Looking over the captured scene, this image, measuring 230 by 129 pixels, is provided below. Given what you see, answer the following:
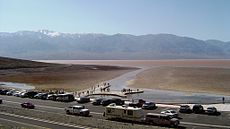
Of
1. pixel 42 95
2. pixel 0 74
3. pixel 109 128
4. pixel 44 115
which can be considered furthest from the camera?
pixel 0 74

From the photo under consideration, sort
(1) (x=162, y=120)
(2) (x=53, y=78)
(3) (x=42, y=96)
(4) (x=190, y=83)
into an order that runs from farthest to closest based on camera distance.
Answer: (2) (x=53, y=78), (4) (x=190, y=83), (3) (x=42, y=96), (1) (x=162, y=120)

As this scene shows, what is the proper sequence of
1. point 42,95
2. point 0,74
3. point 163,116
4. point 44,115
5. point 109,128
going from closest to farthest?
1. point 109,128
2. point 163,116
3. point 44,115
4. point 42,95
5. point 0,74

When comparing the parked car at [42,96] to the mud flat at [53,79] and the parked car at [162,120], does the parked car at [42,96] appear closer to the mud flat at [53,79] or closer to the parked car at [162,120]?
the mud flat at [53,79]

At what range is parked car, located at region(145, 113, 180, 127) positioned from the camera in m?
35.2

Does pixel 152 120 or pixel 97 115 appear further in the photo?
pixel 97 115

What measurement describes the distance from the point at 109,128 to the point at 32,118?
10.4 m

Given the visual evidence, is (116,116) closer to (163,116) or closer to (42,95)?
(163,116)

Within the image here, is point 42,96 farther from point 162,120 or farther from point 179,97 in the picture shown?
point 162,120

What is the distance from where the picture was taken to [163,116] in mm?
36125

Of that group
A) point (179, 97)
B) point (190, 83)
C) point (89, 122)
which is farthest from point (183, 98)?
point (89, 122)

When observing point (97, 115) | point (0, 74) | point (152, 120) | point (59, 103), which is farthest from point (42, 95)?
point (0, 74)

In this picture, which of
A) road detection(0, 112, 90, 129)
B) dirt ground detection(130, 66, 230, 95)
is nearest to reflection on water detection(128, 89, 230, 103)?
dirt ground detection(130, 66, 230, 95)

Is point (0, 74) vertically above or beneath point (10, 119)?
above

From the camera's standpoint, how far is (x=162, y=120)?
36219mm
